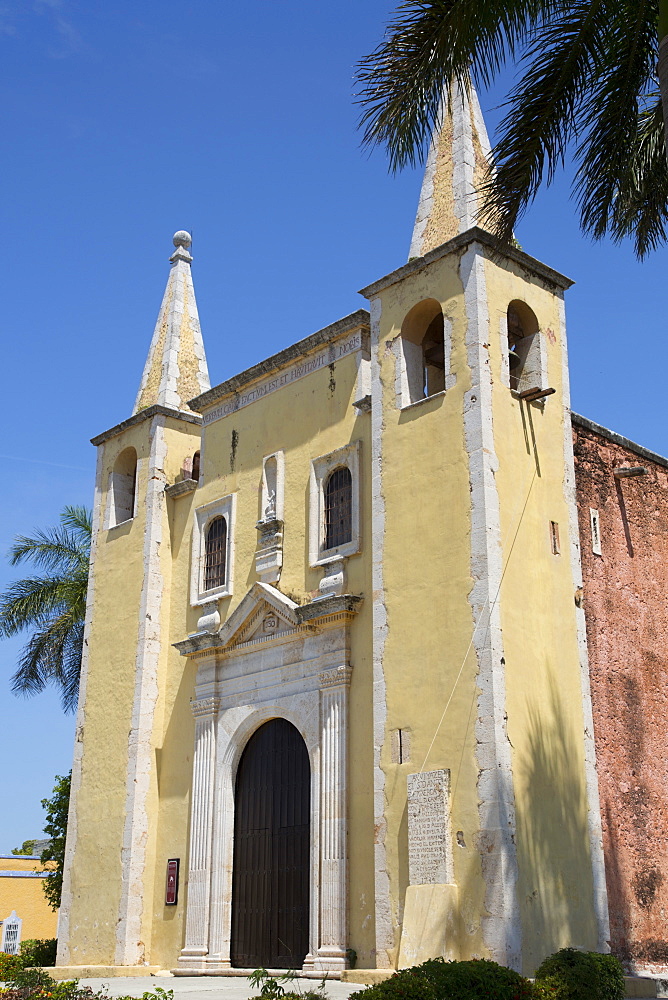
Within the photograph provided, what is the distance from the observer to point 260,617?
17266 mm

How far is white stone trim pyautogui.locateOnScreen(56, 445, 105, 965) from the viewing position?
62.9ft

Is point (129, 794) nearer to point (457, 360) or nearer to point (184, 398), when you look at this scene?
point (184, 398)

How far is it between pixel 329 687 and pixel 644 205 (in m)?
7.43

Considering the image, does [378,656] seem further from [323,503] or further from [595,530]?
[595,530]

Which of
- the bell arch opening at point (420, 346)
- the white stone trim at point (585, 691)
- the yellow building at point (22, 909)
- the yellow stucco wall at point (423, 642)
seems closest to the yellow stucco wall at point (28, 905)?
the yellow building at point (22, 909)

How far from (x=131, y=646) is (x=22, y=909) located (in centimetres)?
1880

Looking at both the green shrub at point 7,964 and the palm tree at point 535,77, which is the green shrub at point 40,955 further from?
the palm tree at point 535,77

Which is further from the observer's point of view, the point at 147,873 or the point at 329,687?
the point at 147,873

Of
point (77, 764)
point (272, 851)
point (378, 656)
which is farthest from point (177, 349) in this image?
point (272, 851)

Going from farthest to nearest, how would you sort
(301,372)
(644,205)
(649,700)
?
(301,372)
(649,700)
(644,205)

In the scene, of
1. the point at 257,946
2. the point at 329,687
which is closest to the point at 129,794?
the point at 257,946

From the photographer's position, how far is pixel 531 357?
15.6 metres

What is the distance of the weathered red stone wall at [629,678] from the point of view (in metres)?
14.4

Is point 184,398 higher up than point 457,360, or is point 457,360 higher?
point 184,398
